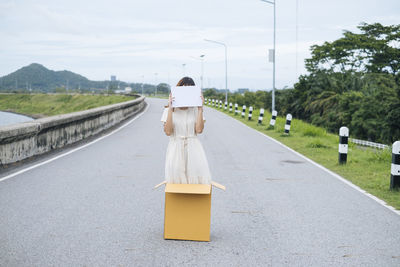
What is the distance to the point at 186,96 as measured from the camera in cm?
491

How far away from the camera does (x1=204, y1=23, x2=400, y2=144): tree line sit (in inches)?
1192

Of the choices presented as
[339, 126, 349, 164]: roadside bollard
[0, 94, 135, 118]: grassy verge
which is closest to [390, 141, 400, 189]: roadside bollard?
[339, 126, 349, 164]: roadside bollard

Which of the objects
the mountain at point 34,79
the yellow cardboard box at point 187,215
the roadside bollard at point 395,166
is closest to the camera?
the yellow cardboard box at point 187,215

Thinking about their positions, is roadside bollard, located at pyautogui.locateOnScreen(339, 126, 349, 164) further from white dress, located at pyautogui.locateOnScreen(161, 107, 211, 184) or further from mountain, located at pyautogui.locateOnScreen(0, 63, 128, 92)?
mountain, located at pyautogui.locateOnScreen(0, 63, 128, 92)

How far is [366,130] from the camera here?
32750 mm

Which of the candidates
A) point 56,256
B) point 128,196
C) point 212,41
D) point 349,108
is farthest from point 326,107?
point 56,256

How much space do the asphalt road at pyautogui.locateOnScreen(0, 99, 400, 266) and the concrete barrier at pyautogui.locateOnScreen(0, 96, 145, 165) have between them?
35.4 inches

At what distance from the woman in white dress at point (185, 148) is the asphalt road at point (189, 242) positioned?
28.4 inches

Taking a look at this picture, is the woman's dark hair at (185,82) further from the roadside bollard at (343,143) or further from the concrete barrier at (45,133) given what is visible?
the roadside bollard at (343,143)

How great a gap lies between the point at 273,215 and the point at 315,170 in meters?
4.34

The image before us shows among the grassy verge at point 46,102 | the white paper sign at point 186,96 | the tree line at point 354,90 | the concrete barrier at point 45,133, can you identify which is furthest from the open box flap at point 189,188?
the grassy verge at point 46,102

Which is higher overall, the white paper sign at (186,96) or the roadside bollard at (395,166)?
the white paper sign at (186,96)

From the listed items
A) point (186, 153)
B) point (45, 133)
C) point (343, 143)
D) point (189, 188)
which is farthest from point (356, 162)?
point (45, 133)

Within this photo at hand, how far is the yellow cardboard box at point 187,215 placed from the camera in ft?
16.5
